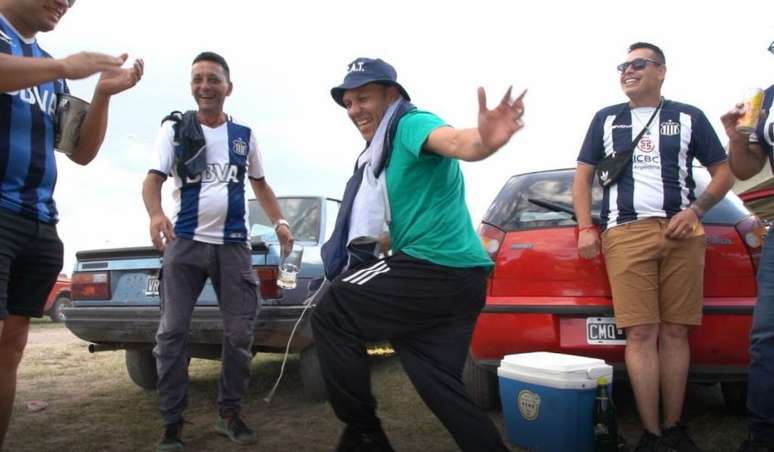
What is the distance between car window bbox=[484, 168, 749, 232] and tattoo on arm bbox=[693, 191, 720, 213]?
10.4 inches

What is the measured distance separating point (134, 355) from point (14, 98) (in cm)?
298

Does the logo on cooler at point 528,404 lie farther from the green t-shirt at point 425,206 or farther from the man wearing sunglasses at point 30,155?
the man wearing sunglasses at point 30,155

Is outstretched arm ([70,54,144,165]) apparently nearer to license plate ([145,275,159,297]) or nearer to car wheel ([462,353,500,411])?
license plate ([145,275,159,297])

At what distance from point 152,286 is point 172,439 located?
1279 millimetres

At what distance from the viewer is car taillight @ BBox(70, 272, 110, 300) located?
4.27m

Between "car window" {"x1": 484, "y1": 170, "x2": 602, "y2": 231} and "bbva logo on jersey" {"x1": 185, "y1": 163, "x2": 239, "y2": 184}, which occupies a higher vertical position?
"bbva logo on jersey" {"x1": 185, "y1": 163, "x2": 239, "y2": 184}

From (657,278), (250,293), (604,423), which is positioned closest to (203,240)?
(250,293)

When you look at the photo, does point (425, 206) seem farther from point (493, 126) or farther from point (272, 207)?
point (272, 207)

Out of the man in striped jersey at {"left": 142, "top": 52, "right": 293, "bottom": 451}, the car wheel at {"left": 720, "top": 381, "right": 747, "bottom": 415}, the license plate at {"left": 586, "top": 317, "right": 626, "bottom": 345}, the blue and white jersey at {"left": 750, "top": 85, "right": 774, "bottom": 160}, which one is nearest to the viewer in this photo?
the blue and white jersey at {"left": 750, "top": 85, "right": 774, "bottom": 160}

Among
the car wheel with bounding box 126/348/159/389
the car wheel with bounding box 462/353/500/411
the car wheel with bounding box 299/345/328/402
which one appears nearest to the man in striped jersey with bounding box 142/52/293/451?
the car wheel with bounding box 299/345/328/402

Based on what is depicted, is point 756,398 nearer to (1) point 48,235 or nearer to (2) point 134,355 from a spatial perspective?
(1) point 48,235

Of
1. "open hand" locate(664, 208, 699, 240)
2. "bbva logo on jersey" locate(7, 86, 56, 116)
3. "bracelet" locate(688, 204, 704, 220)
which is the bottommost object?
"open hand" locate(664, 208, 699, 240)

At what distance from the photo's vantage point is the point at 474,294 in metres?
2.31

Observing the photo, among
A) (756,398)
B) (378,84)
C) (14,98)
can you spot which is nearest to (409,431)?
(756,398)
